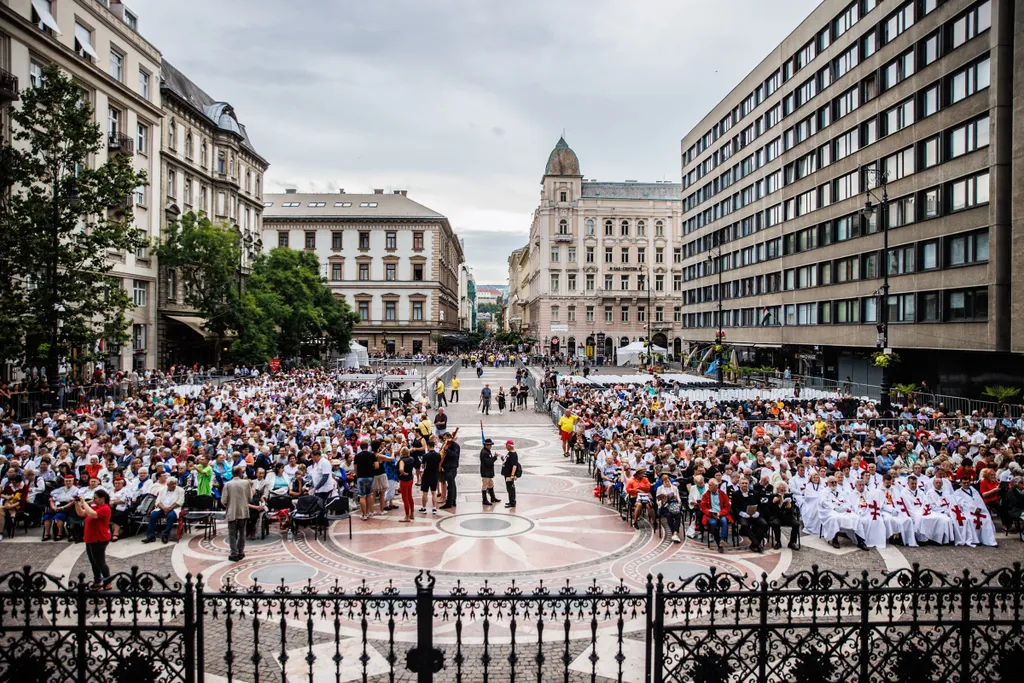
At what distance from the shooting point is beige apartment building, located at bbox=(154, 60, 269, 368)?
44562 millimetres

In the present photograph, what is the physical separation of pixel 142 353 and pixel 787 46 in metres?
47.6

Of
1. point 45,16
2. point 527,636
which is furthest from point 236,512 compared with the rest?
point 45,16

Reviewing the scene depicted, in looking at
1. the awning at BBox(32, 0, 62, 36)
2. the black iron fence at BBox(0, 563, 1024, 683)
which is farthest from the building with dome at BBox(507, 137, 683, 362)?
the black iron fence at BBox(0, 563, 1024, 683)

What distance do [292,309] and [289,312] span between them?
226 centimetres

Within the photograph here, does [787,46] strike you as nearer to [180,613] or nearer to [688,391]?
[688,391]

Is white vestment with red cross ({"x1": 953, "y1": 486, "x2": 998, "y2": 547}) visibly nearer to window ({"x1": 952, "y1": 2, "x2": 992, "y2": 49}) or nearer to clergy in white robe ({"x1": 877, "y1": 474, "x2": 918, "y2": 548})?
clergy in white robe ({"x1": 877, "y1": 474, "x2": 918, "y2": 548})

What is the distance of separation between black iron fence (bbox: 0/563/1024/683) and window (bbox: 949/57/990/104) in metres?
27.6

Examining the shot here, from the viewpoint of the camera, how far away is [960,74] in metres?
30.2

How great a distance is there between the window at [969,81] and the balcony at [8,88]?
4034 centimetres

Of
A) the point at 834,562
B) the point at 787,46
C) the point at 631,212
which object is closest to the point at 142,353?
the point at 834,562

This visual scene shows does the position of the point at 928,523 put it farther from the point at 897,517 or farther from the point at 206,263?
the point at 206,263

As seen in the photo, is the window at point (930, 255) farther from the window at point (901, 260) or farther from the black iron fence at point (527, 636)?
the black iron fence at point (527, 636)

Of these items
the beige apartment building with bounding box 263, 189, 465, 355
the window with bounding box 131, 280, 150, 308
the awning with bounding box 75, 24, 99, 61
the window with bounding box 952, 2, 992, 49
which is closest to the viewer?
the window with bounding box 952, 2, 992, 49

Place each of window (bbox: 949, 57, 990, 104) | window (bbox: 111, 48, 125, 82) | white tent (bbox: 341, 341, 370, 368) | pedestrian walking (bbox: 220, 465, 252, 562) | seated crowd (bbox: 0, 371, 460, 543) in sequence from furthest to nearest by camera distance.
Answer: white tent (bbox: 341, 341, 370, 368)
window (bbox: 111, 48, 125, 82)
window (bbox: 949, 57, 990, 104)
seated crowd (bbox: 0, 371, 460, 543)
pedestrian walking (bbox: 220, 465, 252, 562)
